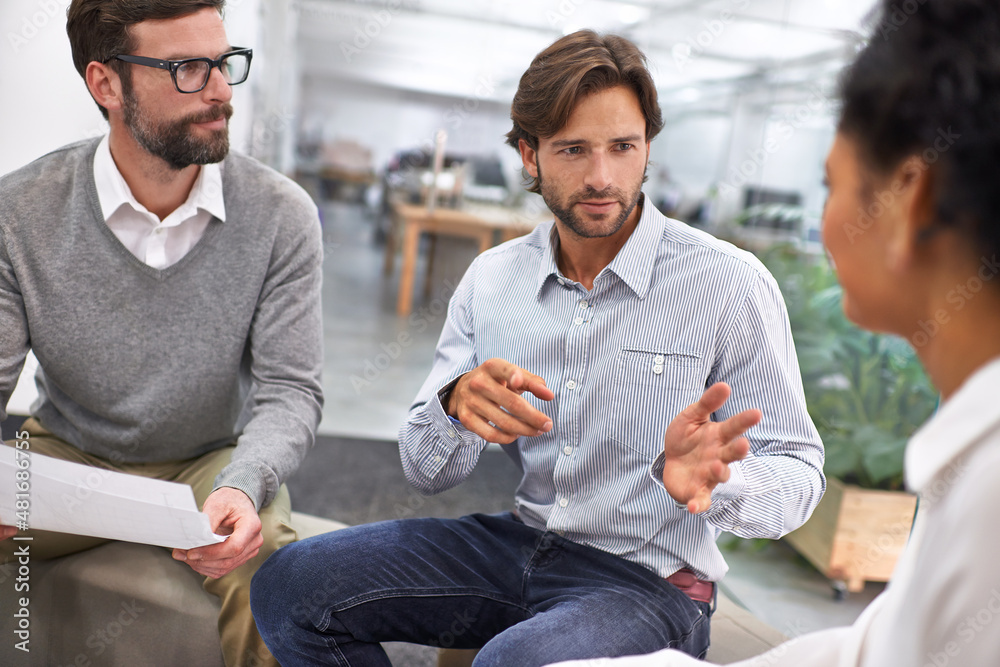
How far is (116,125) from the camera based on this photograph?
1615 millimetres

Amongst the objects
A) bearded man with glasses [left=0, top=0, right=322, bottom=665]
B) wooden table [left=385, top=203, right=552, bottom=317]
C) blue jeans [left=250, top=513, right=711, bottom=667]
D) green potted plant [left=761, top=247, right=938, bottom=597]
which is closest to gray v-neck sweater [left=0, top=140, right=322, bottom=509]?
bearded man with glasses [left=0, top=0, right=322, bottom=665]

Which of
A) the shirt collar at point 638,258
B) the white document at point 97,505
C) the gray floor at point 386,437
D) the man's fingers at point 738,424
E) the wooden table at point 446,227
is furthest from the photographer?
the wooden table at point 446,227

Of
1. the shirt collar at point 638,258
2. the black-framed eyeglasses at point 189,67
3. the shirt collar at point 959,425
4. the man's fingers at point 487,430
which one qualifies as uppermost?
the black-framed eyeglasses at point 189,67

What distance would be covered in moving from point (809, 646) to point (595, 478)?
1.80 ft

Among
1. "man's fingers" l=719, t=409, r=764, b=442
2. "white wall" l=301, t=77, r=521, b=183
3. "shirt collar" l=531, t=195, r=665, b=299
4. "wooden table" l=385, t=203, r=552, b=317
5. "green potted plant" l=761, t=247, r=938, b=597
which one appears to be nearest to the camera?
"man's fingers" l=719, t=409, r=764, b=442

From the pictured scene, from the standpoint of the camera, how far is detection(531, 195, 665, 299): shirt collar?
4.42 feet

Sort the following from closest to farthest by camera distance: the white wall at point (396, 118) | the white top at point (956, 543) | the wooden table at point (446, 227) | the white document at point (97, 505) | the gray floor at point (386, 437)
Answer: the white top at point (956, 543) → the white document at point (97, 505) → the gray floor at point (386, 437) → the white wall at point (396, 118) → the wooden table at point (446, 227)

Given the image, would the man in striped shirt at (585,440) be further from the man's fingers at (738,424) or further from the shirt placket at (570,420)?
the man's fingers at (738,424)

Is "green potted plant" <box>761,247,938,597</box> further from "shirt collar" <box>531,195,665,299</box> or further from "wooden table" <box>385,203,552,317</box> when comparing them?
"wooden table" <box>385,203,552,317</box>

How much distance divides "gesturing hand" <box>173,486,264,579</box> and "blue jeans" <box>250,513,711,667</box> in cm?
5

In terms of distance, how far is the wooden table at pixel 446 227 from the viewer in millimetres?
3764

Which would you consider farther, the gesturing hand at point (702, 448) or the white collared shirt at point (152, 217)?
the white collared shirt at point (152, 217)

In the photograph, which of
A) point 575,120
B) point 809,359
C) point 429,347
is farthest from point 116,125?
point 429,347

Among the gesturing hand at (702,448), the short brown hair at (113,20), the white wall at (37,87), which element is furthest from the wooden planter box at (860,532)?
the white wall at (37,87)
